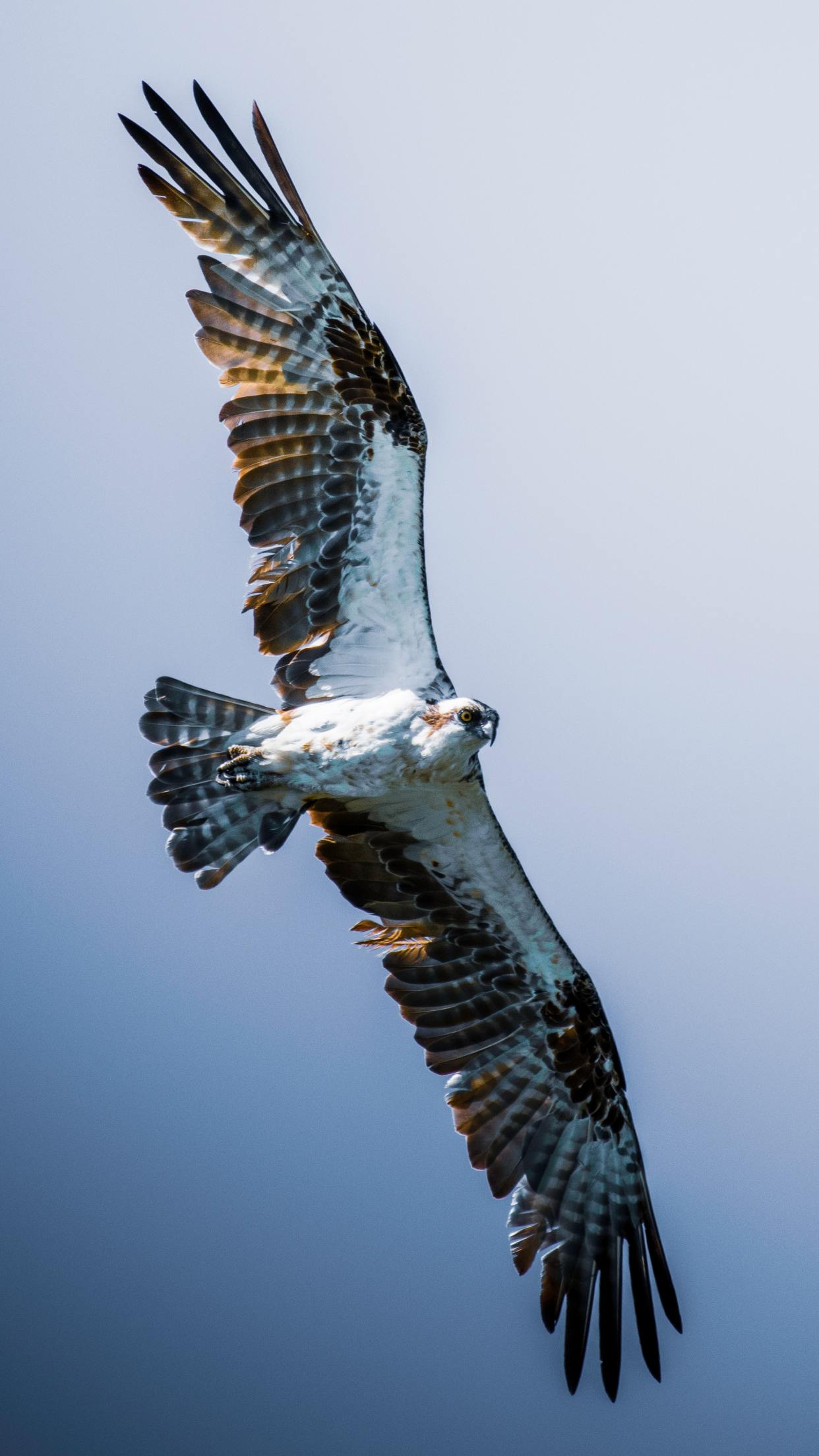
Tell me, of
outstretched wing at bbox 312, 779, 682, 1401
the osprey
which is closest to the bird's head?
the osprey

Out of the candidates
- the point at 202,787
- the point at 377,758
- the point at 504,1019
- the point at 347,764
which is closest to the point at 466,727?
the point at 377,758

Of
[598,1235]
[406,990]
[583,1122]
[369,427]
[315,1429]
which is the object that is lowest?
[315,1429]

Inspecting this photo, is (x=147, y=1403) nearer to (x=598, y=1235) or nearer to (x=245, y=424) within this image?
(x=598, y=1235)

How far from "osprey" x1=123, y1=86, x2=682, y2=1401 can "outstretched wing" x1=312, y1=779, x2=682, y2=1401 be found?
0.5 inches

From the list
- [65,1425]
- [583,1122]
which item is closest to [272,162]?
[583,1122]

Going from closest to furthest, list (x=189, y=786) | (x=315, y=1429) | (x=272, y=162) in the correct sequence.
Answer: (x=272, y=162)
(x=189, y=786)
(x=315, y=1429)

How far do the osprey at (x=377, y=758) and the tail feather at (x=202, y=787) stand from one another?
0.04ft

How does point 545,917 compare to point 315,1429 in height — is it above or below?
above

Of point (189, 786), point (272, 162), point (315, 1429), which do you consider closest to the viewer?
point (272, 162)

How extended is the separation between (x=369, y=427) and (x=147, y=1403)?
15383 mm

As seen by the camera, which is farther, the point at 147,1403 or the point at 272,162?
the point at 147,1403

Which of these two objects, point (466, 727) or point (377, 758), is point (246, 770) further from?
point (466, 727)

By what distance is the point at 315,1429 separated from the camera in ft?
62.3

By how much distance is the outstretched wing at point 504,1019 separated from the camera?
8.84 meters
